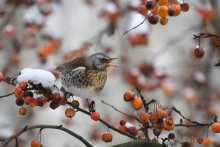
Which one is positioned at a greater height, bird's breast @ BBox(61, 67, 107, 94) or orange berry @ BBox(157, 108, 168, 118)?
bird's breast @ BBox(61, 67, 107, 94)

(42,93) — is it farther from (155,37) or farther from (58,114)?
(155,37)

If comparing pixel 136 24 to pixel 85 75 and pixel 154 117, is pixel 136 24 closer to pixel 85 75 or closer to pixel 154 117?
pixel 85 75

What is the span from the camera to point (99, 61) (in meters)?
2.79

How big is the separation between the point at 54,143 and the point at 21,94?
7043 mm

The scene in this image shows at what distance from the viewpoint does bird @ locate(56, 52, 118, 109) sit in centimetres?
265

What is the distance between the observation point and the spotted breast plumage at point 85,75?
104 inches

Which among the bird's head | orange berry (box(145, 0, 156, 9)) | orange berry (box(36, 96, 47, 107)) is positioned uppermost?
the bird's head

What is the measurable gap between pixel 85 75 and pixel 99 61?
5.2 inches

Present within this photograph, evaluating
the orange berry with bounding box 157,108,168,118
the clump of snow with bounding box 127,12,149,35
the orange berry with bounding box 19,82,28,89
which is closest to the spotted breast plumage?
the orange berry with bounding box 19,82,28,89

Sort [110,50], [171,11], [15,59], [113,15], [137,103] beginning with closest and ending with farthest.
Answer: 1. [171,11]
2. [137,103]
3. [15,59]
4. [113,15]
5. [110,50]

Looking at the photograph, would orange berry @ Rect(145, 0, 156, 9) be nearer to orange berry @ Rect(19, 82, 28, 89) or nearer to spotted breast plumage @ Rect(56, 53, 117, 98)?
orange berry @ Rect(19, 82, 28, 89)

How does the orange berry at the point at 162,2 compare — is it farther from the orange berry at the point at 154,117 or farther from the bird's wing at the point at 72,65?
the bird's wing at the point at 72,65

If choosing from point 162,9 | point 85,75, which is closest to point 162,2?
point 162,9

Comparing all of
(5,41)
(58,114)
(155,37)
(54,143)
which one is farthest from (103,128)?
(155,37)
